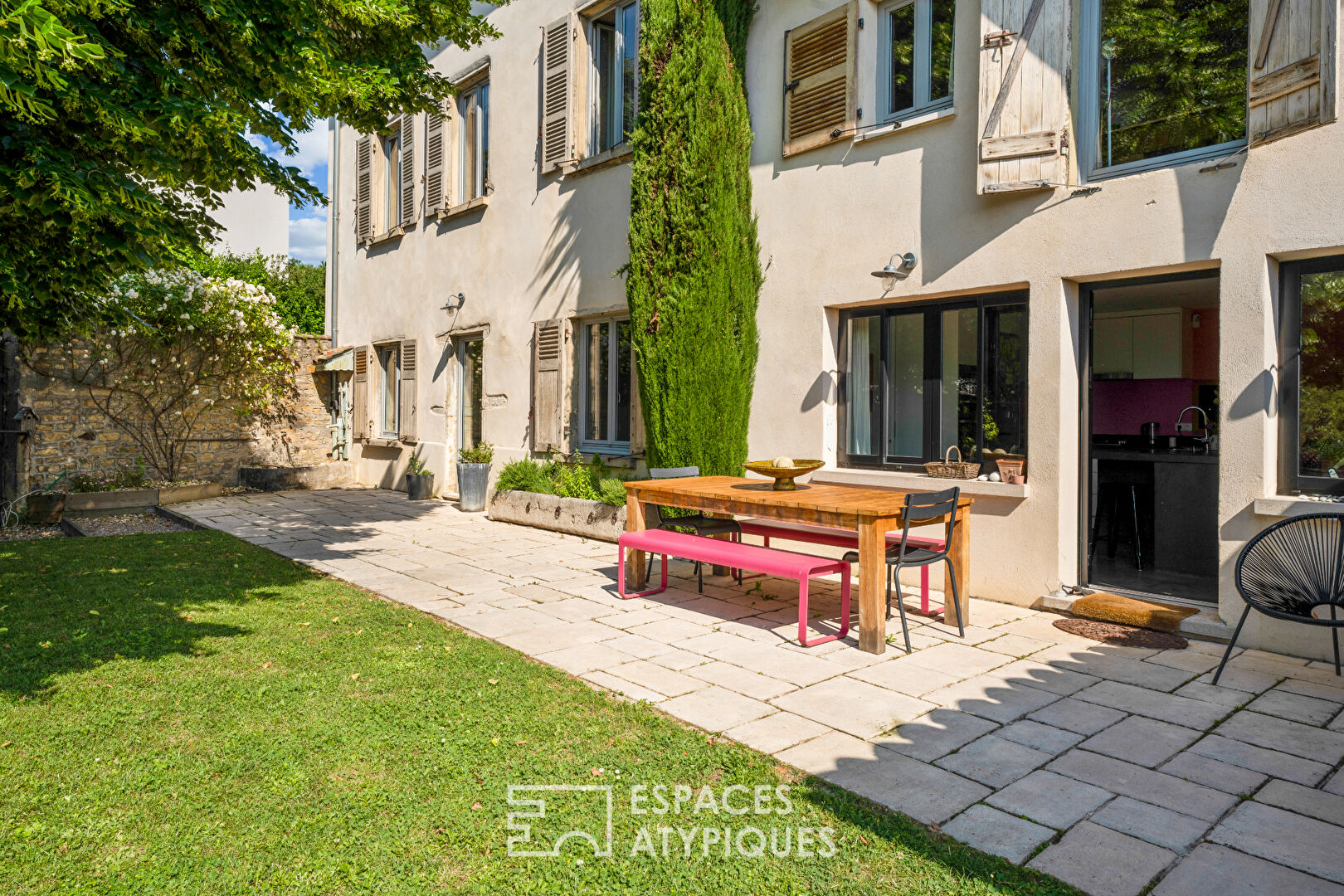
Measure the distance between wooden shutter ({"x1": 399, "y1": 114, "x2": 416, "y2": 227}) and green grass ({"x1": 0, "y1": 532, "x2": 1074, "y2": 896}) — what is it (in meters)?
8.62

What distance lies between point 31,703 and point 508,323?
723 centimetres

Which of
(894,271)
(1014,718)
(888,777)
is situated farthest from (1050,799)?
(894,271)

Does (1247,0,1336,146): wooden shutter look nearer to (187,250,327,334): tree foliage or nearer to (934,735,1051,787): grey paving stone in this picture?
(934,735,1051,787): grey paving stone

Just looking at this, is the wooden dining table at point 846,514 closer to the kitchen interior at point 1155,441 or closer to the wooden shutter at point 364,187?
the kitchen interior at point 1155,441

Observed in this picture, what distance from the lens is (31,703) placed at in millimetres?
3523

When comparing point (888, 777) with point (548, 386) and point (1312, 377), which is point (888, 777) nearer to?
point (1312, 377)

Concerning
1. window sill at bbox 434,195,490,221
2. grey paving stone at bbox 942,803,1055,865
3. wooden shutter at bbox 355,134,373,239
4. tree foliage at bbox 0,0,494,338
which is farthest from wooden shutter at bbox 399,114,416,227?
grey paving stone at bbox 942,803,1055,865

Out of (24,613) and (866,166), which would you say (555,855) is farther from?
(866,166)

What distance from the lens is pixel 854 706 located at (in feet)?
11.9

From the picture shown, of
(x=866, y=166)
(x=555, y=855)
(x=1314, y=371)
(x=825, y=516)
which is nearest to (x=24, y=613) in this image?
(x=555, y=855)

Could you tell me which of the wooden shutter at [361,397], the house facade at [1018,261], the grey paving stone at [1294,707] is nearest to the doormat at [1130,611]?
the house facade at [1018,261]

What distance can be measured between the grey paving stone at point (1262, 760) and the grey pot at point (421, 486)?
979cm

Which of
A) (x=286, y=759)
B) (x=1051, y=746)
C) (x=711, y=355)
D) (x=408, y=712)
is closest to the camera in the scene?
(x=286, y=759)

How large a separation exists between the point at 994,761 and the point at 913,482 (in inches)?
127
